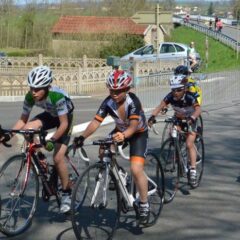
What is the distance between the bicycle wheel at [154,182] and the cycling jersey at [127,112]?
25.6 inches

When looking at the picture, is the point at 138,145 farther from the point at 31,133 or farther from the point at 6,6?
the point at 6,6

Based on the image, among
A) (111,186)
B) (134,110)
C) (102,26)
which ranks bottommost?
(102,26)

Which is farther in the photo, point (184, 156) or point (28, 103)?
point (184, 156)

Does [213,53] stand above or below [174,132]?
below

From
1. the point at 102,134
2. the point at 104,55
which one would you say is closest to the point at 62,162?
the point at 102,134

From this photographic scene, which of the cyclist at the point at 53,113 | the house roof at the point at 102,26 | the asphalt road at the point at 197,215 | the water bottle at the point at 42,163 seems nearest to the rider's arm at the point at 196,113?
the asphalt road at the point at 197,215

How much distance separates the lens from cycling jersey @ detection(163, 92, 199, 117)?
8.54 m

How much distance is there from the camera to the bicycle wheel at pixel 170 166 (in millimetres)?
8055

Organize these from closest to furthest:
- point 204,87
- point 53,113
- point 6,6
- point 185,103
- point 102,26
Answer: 1. point 53,113
2. point 185,103
3. point 204,87
4. point 102,26
5. point 6,6

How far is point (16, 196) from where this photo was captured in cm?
661

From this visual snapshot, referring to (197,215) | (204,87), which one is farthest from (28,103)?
(204,87)

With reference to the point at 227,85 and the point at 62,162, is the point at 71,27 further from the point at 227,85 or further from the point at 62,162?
the point at 62,162

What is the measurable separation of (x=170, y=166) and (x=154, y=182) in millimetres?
1044

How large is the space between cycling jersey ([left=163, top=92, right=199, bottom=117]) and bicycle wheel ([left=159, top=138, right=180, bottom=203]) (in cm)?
66
